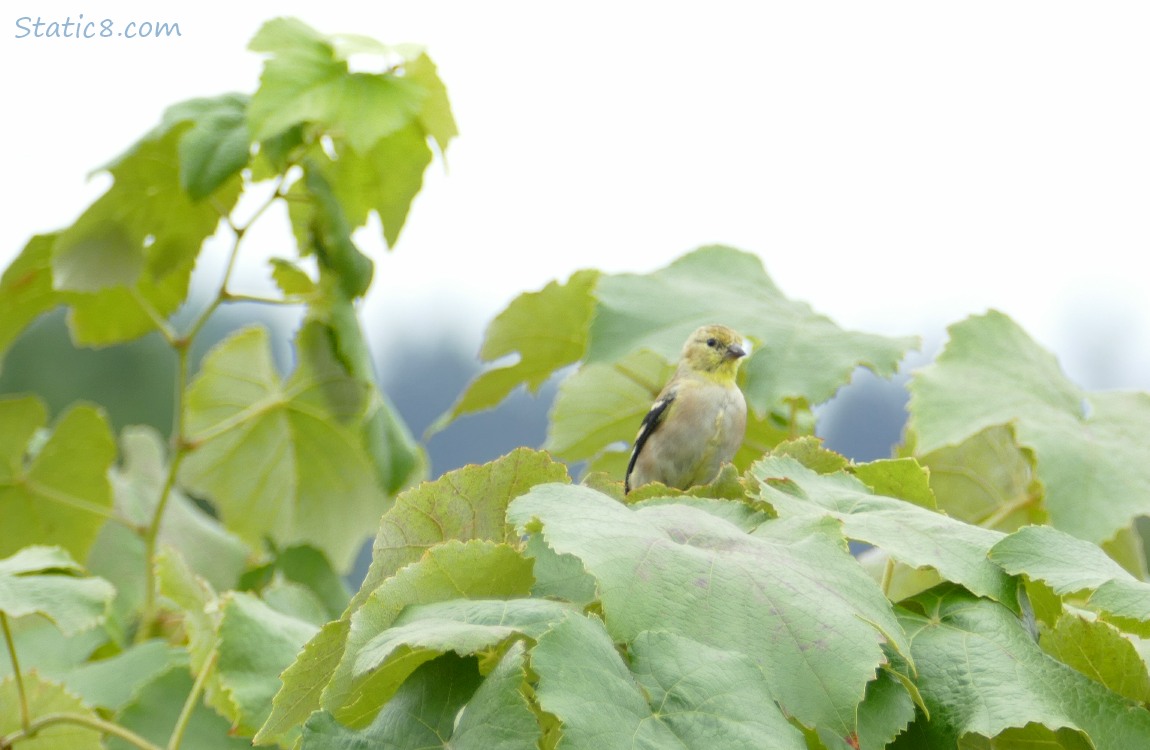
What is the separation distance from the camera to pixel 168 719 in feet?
3.97

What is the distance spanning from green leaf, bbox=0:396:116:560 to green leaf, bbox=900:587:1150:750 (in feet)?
4.12

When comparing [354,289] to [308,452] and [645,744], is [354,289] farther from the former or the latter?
[645,744]

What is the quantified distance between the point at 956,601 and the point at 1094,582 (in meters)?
0.09

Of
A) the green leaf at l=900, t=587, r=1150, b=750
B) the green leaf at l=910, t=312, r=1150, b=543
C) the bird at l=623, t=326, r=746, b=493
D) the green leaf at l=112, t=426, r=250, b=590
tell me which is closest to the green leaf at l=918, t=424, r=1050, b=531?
the green leaf at l=910, t=312, r=1150, b=543

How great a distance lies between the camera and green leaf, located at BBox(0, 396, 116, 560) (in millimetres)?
1637

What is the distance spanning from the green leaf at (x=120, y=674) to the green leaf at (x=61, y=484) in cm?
32

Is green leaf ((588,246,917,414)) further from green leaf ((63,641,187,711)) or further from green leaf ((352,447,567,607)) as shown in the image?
green leaf ((63,641,187,711))

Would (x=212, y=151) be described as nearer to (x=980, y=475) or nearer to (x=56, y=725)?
(x=56, y=725)

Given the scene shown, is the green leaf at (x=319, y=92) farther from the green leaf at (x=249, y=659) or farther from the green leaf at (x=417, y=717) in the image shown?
the green leaf at (x=417, y=717)

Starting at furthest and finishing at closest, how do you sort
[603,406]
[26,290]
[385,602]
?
1. [26,290]
2. [603,406]
3. [385,602]

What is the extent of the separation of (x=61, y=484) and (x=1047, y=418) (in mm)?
1304

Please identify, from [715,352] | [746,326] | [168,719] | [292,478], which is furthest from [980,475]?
[292,478]

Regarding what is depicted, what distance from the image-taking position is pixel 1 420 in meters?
1.70

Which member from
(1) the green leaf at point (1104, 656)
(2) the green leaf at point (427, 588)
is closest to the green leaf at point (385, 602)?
(2) the green leaf at point (427, 588)
